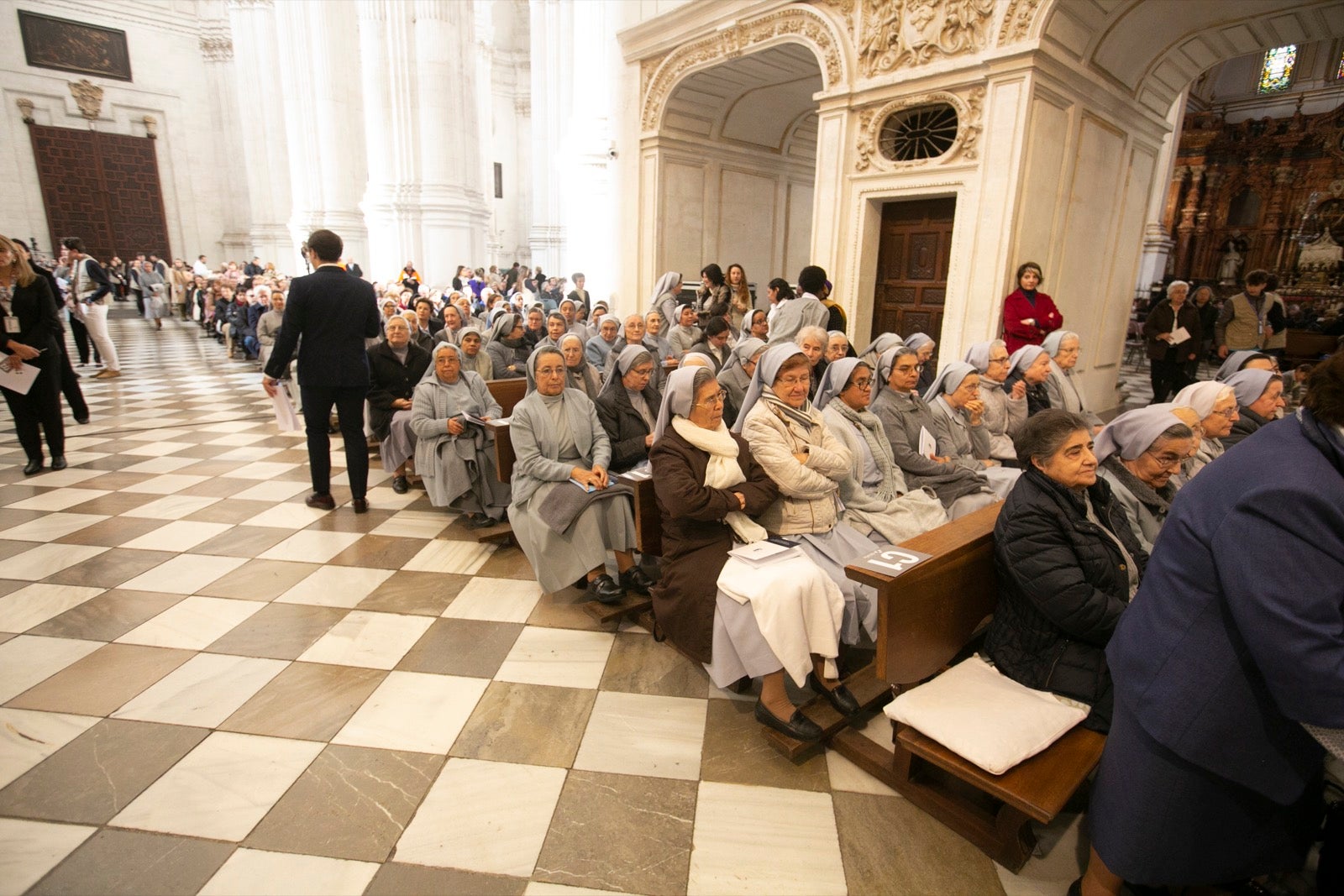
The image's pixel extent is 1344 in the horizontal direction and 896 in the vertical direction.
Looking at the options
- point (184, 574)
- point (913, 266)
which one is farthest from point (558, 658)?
point (913, 266)

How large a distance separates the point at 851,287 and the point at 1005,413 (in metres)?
3.71

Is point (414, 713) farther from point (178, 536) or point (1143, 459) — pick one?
point (1143, 459)

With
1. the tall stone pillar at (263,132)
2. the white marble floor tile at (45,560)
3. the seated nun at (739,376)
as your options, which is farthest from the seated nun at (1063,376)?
the tall stone pillar at (263,132)

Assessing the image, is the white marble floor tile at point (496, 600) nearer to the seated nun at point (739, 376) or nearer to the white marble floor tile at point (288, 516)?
the white marble floor tile at point (288, 516)

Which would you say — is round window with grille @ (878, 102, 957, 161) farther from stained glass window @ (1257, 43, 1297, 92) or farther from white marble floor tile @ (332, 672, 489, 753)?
stained glass window @ (1257, 43, 1297, 92)

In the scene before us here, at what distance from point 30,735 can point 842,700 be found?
3159 mm

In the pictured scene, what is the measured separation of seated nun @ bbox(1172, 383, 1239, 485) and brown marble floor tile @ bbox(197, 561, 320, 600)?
4862 mm

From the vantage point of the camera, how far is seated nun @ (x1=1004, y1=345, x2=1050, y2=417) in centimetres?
457

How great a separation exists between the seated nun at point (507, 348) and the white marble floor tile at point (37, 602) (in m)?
3.42

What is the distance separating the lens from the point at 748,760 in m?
2.45

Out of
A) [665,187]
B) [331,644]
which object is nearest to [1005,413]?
[331,644]

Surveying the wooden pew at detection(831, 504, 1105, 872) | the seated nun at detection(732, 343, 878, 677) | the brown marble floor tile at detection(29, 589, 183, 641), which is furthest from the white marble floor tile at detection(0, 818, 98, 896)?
the seated nun at detection(732, 343, 878, 677)

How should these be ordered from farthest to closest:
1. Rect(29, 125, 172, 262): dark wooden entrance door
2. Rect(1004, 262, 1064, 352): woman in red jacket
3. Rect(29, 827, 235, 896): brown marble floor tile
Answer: Rect(29, 125, 172, 262): dark wooden entrance door, Rect(1004, 262, 1064, 352): woman in red jacket, Rect(29, 827, 235, 896): brown marble floor tile

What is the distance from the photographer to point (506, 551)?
171 inches
